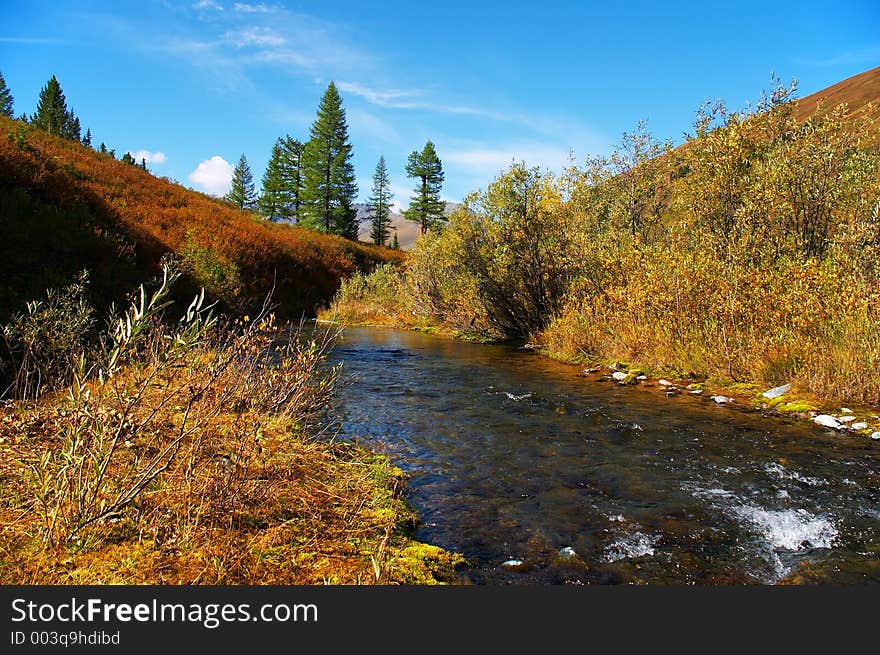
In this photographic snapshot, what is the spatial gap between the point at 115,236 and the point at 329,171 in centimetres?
4560

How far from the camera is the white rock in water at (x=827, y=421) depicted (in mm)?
8250

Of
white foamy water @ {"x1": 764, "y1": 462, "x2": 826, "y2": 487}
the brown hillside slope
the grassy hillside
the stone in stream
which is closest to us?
the stone in stream

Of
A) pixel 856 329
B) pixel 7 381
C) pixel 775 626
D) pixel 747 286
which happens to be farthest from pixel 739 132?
pixel 7 381

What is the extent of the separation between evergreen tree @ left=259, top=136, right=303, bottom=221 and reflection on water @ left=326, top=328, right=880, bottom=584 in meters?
59.1

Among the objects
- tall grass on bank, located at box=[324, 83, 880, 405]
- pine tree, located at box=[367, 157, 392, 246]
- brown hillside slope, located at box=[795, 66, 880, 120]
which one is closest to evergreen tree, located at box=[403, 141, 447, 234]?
pine tree, located at box=[367, 157, 392, 246]

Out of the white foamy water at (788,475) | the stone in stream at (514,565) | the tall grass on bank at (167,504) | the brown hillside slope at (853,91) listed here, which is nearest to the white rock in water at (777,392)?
the white foamy water at (788,475)

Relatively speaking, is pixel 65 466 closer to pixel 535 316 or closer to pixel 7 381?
pixel 7 381

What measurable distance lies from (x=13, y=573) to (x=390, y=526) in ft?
8.20

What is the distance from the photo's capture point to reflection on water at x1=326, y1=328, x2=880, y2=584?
14.4 feet

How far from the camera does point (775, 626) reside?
313 cm

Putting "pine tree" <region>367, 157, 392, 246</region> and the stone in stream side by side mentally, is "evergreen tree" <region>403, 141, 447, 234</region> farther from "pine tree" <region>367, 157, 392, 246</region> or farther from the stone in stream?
the stone in stream

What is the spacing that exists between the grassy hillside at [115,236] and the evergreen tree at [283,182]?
31.0 m

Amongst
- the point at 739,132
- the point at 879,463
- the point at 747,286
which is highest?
the point at 739,132

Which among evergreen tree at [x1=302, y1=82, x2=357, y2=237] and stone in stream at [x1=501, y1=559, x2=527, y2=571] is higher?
evergreen tree at [x1=302, y1=82, x2=357, y2=237]
